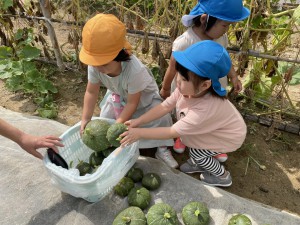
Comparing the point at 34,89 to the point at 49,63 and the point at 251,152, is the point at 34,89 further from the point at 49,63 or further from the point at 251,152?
the point at 251,152

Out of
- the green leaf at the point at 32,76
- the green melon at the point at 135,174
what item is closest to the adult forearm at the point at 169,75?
the green melon at the point at 135,174

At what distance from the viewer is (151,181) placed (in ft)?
8.22

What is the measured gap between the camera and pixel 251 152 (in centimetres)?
328

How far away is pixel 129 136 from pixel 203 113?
60cm

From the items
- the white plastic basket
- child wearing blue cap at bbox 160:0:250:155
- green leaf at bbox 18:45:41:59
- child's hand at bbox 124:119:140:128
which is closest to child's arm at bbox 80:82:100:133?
the white plastic basket

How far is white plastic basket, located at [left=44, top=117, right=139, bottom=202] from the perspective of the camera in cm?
215

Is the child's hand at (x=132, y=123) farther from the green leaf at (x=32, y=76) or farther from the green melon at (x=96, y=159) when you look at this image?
the green leaf at (x=32, y=76)

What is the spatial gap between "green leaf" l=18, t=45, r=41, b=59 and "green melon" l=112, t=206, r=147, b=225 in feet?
9.22

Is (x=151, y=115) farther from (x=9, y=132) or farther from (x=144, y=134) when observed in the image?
(x=9, y=132)

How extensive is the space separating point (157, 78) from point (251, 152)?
147cm

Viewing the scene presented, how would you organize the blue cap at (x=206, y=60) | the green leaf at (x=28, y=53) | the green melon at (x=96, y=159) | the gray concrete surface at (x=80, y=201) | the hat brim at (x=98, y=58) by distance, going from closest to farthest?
the blue cap at (x=206, y=60) → the hat brim at (x=98, y=58) → the gray concrete surface at (x=80, y=201) → the green melon at (x=96, y=159) → the green leaf at (x=28, y=53)

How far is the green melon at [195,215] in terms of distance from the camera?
2152mm

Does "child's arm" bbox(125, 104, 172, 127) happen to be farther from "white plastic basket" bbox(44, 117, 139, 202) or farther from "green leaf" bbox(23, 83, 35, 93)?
"green leaf" bbox(23, 83, 35, 93)

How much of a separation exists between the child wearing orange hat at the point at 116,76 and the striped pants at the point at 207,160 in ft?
1.19
